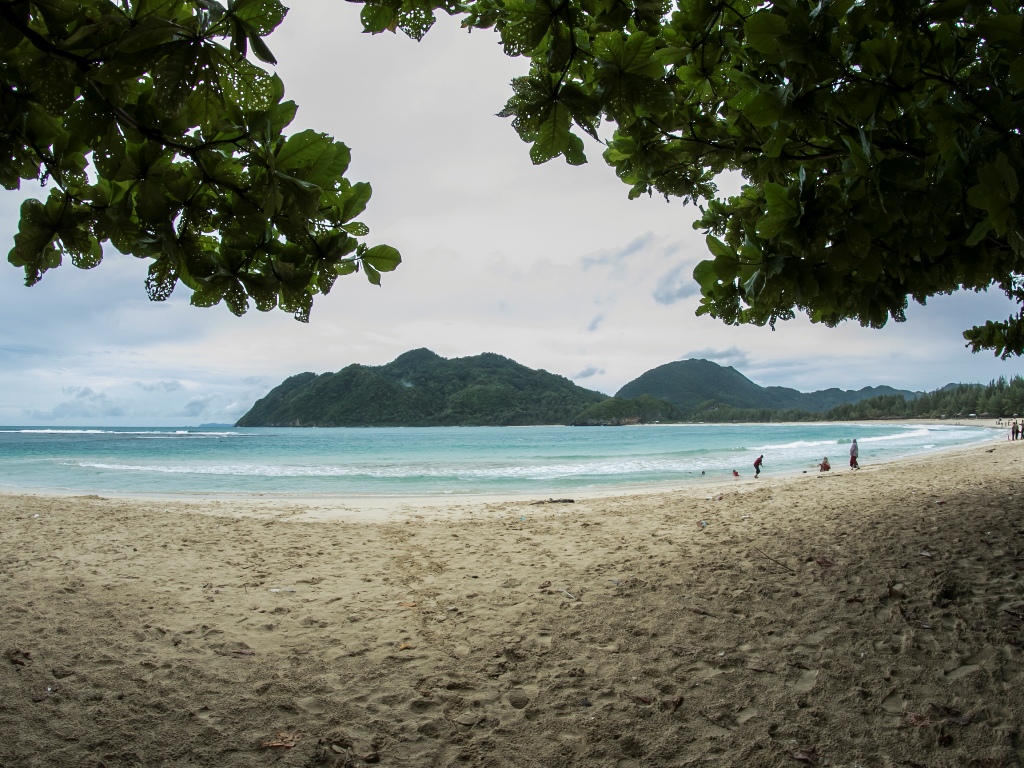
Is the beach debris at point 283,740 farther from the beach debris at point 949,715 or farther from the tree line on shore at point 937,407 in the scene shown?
the tree line on shore at point 937,407

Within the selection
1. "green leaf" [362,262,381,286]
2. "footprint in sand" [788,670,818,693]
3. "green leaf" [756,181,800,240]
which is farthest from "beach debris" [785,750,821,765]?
"green leaf" [362,262,381,286]

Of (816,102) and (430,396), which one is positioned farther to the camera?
(430,396)

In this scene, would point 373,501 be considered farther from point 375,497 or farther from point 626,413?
point 626,413

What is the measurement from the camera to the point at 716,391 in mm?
156125

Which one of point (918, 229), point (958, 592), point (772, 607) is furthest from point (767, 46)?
point (958, 592)

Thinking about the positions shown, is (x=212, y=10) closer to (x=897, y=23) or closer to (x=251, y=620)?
(x=897, y=23)

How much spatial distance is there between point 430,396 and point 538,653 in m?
102

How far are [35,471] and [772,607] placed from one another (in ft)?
93.0

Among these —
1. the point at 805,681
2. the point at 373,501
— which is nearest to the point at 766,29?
the point at 805,681

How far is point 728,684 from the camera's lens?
2.55 metres

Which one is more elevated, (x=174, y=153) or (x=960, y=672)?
(x=174, y=153)

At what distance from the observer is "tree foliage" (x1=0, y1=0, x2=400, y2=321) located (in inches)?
44.1

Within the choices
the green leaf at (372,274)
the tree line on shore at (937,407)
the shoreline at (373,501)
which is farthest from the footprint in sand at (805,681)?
the tree line on shore at (937,407)

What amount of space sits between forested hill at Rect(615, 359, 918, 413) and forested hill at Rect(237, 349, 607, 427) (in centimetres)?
4221
